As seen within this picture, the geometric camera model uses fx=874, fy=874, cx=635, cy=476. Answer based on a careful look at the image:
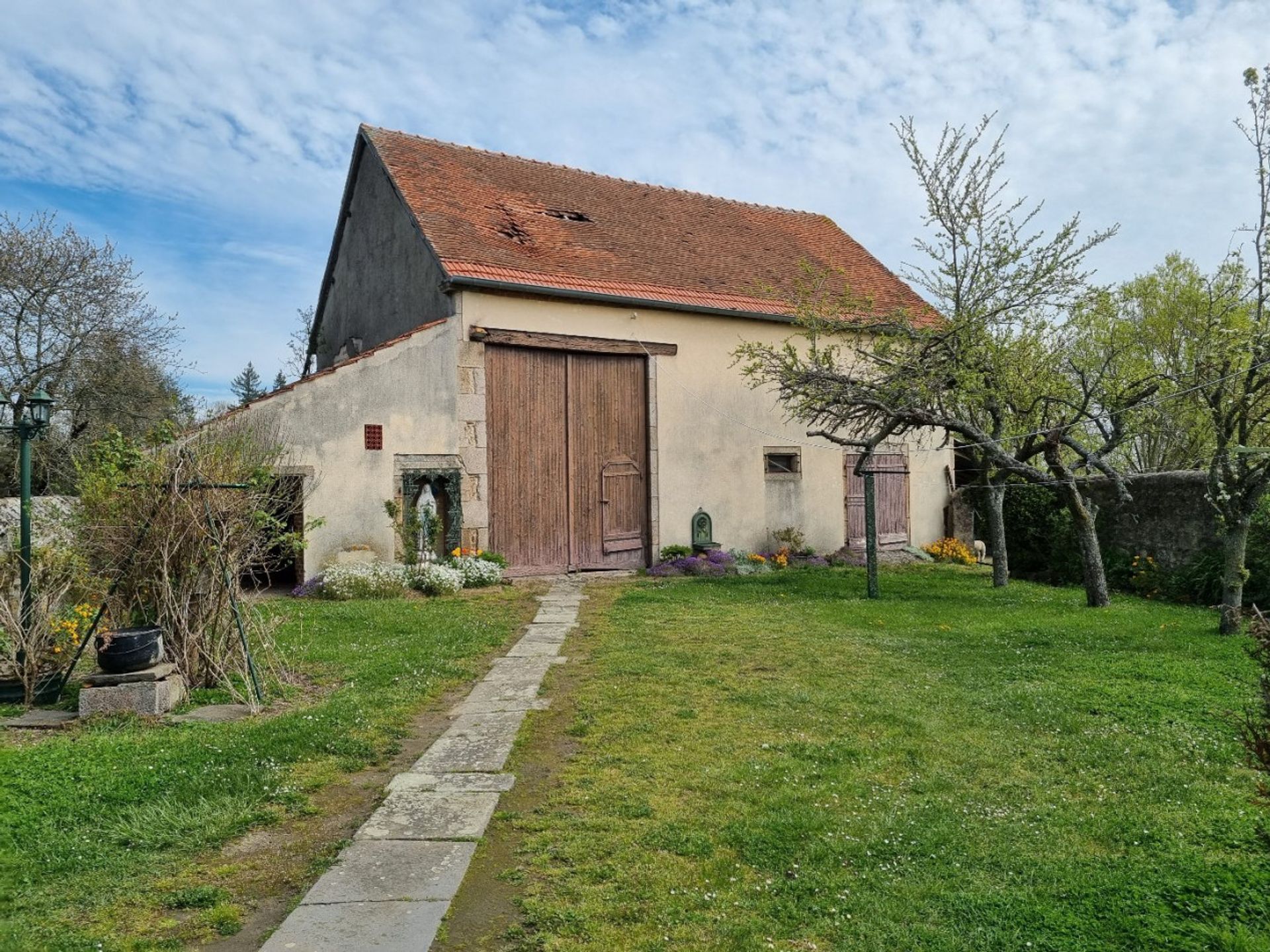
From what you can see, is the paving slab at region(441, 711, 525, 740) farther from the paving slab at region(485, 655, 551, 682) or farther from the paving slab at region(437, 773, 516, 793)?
the paving slab at region(485, 655, 551, 682)

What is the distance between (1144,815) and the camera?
379 cm

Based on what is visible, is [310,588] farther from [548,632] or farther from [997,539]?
[997,539]

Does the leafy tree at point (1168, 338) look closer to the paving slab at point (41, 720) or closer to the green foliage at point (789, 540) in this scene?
the green foliage at point (789, 540)

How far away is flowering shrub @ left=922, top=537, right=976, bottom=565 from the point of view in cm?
1606

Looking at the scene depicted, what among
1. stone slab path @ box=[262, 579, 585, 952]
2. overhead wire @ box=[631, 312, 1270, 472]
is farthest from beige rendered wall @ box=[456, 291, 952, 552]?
stone slab path @ box=[262, 579, 585, 952]

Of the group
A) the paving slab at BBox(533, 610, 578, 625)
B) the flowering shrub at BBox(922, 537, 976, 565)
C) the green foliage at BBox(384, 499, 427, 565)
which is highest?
the green foliage at BBox(384, 499, 427, 565)

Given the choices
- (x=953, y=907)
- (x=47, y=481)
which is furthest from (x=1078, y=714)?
(x=47, y=481)

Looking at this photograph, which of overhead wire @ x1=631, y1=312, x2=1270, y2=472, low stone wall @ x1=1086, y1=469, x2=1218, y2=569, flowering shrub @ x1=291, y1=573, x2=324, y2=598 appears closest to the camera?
overhead wire @ x1=631, y1=312, x2=1270, y2=472

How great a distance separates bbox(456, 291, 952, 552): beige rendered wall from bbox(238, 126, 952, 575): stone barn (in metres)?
0.03

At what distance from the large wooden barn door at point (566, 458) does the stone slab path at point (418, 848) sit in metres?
6.74

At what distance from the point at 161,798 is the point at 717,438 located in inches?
436

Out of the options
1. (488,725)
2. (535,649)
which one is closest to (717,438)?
(535,649)

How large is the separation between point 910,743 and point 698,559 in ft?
28.4

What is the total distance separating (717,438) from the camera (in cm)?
1441
